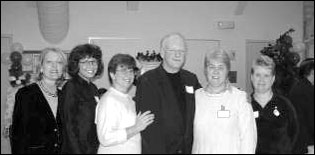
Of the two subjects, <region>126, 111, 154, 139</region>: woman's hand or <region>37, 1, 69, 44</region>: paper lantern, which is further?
<region>37, 1, 69, 44</region>: paper lantern

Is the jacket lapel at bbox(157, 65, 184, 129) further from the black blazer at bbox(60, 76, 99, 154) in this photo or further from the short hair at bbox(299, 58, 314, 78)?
the short hair at bbox(299, 58, 314, 78)

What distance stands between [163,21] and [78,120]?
4371 millimetres

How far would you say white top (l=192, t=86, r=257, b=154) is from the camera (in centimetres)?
210

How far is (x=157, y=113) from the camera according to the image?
2115 mm

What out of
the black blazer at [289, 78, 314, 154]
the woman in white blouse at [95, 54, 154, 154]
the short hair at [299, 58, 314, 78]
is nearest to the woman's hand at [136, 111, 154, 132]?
the woman in white blouse at [95, 54, 154, 154]

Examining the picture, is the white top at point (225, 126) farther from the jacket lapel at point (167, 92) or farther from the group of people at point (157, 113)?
the jacket lapel at point (167, 92)

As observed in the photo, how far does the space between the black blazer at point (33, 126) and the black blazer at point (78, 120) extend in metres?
0.14

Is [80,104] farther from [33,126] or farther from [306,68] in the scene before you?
[306,68]

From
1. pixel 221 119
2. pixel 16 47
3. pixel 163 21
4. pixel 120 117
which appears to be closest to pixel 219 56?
pixel 221 119

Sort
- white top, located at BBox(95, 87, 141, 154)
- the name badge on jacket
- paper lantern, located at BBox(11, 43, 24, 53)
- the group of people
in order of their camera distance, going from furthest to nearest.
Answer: paper lantern, located at BBox(11, 43, 24, 53) → the name badge on jacket → the group of people → white top, located at BBox(95, 87, 141, 154)

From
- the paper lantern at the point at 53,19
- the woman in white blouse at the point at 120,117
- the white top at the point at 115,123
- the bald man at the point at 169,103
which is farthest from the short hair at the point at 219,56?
the paper lantern at the point at 53,19

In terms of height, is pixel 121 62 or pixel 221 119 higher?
pixel 121 62

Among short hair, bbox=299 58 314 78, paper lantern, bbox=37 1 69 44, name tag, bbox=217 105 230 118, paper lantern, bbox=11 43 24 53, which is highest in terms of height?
paper lantern, bbox=37 1 69 44

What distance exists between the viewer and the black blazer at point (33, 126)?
2.25 metres
